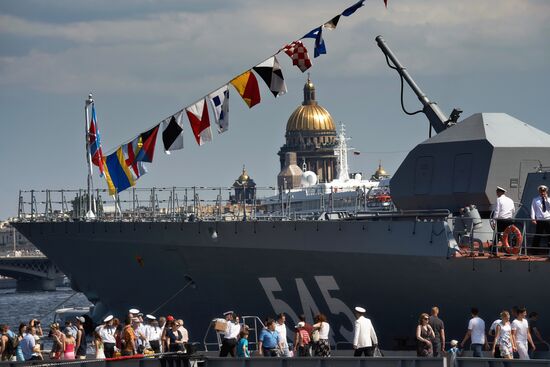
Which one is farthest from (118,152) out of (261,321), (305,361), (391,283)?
(305,361)

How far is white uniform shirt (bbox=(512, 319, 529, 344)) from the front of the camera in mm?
22078

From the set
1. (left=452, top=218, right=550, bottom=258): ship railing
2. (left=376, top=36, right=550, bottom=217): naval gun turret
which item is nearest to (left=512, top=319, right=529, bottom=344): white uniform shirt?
(left=452, top=218, right=550, bottom=258): ship railing

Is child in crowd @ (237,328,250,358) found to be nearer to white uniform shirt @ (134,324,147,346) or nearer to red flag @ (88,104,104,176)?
white uniform shirt @ (134,324,147,346)

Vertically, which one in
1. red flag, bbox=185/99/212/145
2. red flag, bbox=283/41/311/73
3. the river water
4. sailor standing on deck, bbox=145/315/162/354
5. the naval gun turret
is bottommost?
the river water

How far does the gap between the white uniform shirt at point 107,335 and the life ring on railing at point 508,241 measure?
6.97 meters

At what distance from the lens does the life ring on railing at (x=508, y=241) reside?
24978 millimetres

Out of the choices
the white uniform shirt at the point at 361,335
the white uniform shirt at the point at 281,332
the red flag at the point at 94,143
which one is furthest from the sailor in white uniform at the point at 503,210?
the red flag at the point at 94,143

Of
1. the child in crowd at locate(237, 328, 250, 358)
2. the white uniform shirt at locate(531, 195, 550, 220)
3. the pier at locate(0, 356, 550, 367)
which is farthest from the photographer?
the white uniform shirt at locate(531, 195, 550, 220)

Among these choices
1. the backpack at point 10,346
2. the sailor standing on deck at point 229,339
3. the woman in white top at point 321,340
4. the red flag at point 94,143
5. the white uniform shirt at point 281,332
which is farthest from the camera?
the red flag at point 94,143

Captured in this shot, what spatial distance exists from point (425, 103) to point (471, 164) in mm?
3872

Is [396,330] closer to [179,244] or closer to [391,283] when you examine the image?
[391,283]

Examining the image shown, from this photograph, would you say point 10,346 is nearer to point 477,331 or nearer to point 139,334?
point 139,334

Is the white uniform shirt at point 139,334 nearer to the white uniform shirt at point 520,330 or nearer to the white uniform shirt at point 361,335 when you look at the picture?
the white uniform shirt at point 361,335

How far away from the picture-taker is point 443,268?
1019 inches
